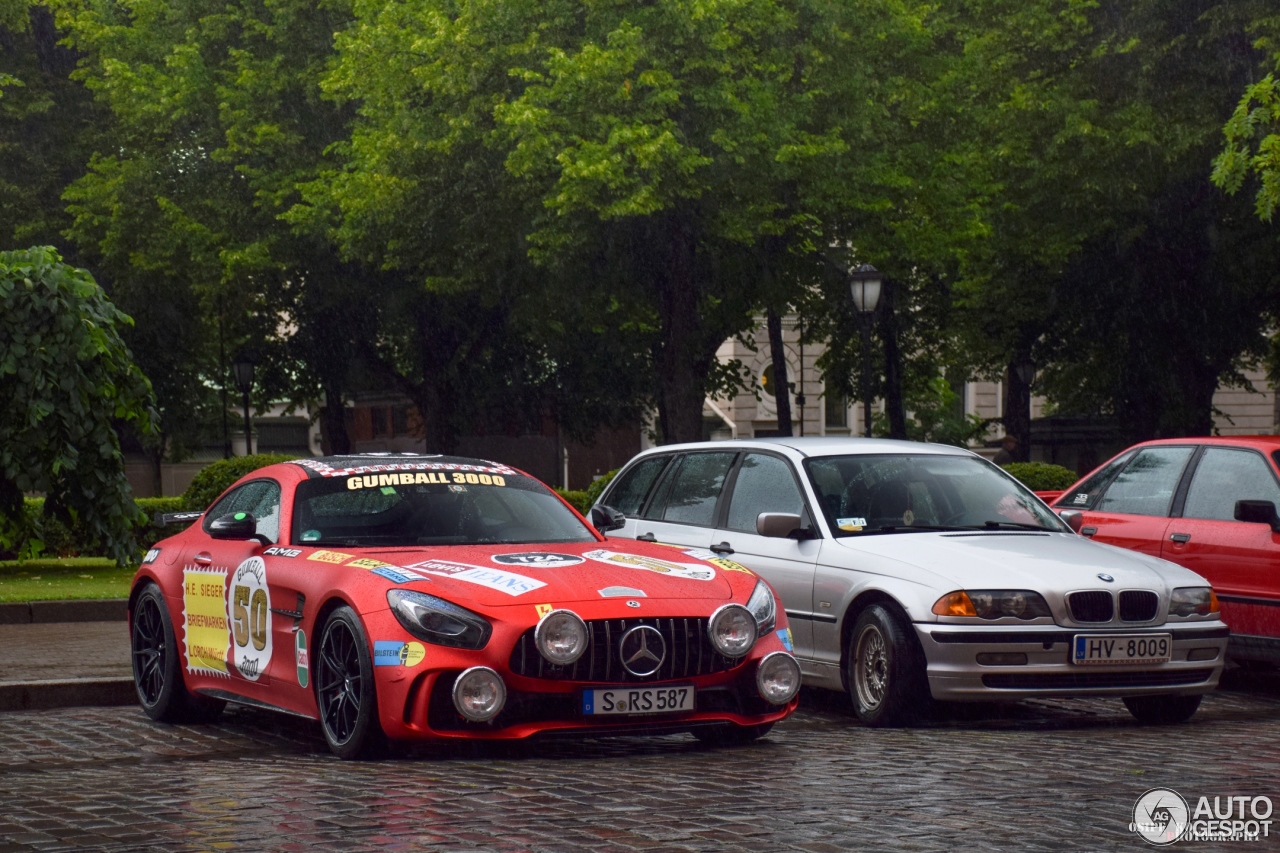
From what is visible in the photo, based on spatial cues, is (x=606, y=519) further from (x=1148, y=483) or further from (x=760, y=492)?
(x=1148, y=483)

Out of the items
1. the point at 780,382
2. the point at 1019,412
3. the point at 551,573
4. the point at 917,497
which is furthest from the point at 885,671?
the point at 1019,412

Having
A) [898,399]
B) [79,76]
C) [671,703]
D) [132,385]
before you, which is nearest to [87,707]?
[671,703]

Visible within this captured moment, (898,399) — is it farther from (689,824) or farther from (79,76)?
(689,824)

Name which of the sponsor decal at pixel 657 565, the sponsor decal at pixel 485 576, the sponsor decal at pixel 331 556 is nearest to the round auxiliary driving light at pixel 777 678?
the sponsor decal at pixel 657 565

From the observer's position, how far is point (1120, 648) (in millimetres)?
9219

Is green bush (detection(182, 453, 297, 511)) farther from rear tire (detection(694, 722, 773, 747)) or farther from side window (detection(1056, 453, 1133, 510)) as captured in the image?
rear tire (detection(694, 722, 773, 747))

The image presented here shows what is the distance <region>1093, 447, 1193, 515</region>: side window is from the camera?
39.1 feet

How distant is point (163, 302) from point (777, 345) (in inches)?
548

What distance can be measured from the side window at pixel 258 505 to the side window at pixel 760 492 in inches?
114

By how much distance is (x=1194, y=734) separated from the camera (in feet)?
29.8

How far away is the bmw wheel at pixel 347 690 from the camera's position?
25.3ft

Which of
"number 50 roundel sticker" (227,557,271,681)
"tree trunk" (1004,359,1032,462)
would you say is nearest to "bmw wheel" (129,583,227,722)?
"number 50 roundel sticker" (227,557,271,681)

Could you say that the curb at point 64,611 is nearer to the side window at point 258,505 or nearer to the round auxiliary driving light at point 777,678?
the side window at point 258,505

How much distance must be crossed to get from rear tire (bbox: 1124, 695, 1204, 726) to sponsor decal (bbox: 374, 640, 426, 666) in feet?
13.3
